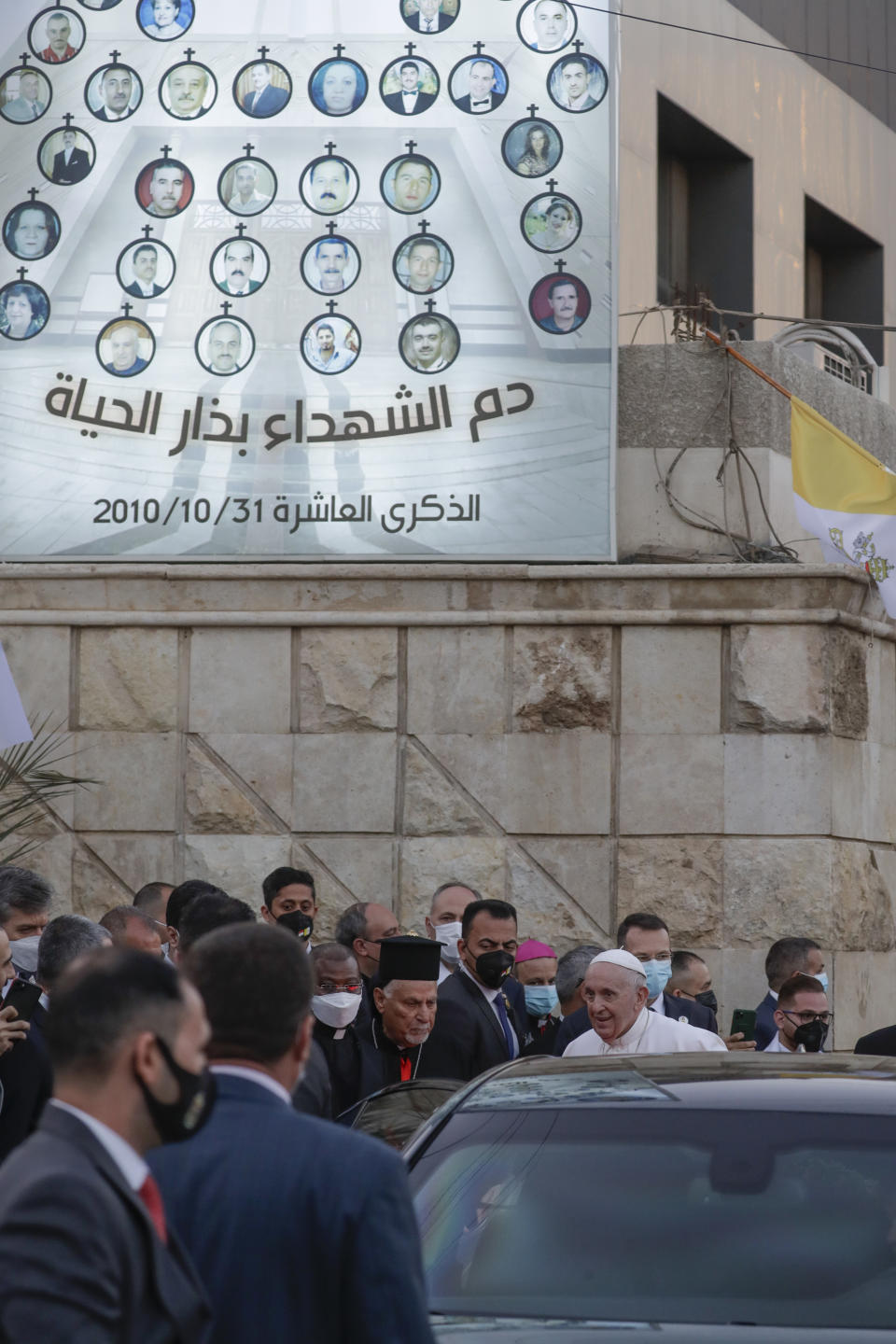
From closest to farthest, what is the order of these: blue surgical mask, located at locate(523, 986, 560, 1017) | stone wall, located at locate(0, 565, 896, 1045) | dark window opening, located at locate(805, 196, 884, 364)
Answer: blue surgical mask, located at locate(523, 986, 560, 1017), stone wall, located at locate(0, 565, 896, 1045), dark window opening, located at locate(805, 196, 884, 364)

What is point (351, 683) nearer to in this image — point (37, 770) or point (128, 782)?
point (128, 782)

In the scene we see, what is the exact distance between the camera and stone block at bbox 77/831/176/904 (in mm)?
11875

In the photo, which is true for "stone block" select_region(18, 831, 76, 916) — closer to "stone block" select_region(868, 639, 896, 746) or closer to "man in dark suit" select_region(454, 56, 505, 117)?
"stone block" select_region(868, 639, 896, 746)

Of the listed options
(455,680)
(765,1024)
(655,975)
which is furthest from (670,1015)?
(455,680)

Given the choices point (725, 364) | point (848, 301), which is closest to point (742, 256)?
point (848, 301)

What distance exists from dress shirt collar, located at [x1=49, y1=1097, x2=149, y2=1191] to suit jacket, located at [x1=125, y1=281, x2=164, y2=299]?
34.8 feet

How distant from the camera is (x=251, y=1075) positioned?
2.80m

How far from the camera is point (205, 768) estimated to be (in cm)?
1195

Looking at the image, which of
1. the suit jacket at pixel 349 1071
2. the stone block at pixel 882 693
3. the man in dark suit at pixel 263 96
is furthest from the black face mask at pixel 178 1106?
the man in dark suit at pixel 263 96

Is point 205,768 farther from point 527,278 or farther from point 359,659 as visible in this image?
point 527,278

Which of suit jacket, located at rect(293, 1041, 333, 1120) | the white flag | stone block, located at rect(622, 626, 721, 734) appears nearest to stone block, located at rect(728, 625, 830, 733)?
stone block, located at rect(622, 626, 721, 734)

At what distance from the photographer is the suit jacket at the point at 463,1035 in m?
7.47

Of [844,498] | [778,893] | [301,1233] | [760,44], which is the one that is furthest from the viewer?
[760,44]

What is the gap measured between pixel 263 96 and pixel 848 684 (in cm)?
528
